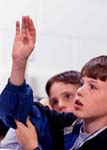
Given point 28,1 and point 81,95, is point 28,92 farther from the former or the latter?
point 28,1

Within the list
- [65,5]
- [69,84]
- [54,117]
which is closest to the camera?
[54,117]

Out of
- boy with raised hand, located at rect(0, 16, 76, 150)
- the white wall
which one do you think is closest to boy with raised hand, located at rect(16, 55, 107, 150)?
boy with raised hand, located at rect(0, 16, 76, 150)

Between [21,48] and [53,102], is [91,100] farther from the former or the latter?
[53,102]

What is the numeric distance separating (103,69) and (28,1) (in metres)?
1.10

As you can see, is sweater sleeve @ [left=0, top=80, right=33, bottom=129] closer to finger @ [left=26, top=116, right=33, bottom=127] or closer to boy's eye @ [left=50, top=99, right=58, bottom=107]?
finger @ [left=26, top=116, right=33, bottom=127]

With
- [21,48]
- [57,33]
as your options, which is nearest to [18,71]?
[21,48]

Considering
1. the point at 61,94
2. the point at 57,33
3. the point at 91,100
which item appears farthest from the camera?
the point at 57,33

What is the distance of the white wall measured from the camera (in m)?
2.00

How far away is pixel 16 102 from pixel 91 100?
0.76ft

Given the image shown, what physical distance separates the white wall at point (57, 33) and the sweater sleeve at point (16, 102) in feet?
2.99

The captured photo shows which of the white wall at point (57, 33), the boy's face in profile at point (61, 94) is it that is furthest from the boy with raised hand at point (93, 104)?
the white wall at point (57, 33)

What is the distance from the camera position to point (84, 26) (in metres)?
2.01

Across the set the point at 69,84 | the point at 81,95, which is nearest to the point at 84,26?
the point at 69,84

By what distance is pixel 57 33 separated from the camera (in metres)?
2.01
